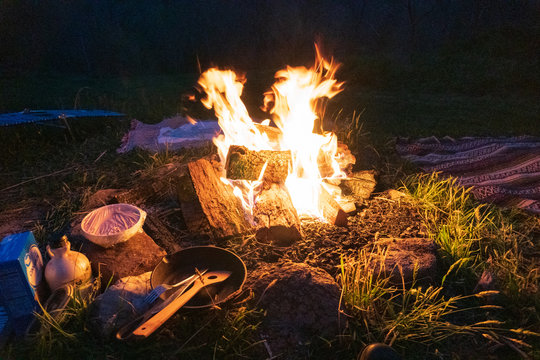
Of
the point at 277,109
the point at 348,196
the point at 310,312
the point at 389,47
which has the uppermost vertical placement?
the point at 389,47

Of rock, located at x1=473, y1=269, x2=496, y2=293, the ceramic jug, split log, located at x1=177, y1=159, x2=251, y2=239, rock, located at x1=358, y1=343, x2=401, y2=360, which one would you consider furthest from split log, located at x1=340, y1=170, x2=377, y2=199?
the ceramic jug

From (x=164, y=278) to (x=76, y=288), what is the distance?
0.63 m

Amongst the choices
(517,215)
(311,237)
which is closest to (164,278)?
(311,237)

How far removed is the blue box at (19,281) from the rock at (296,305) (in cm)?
165

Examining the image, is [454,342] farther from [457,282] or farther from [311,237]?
[311,237]

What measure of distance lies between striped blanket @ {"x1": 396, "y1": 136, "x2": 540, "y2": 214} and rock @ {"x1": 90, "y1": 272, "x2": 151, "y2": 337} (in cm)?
372

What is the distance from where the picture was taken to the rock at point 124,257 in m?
3.04

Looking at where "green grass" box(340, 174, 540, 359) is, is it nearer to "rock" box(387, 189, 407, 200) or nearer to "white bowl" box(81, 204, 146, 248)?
"rock" box(387, 189, 407, 200)

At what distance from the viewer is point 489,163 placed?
5.39m

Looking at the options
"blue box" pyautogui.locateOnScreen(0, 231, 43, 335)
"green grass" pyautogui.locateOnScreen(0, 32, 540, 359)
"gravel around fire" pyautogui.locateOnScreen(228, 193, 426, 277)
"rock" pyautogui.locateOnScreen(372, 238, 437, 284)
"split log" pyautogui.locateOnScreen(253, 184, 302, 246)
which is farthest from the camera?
"split log" pyautogui.locateOnScreen(253, 184, 302, 246)

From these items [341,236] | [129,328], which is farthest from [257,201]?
[129,328]

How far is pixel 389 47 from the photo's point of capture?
13.3 meters

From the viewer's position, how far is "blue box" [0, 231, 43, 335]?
8.48 ft

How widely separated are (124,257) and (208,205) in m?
0.91
